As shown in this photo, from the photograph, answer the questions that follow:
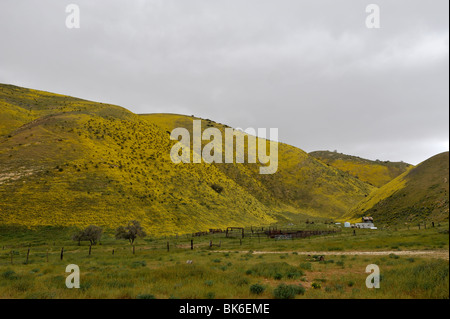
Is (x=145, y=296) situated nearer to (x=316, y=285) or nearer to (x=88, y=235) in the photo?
(x=316, y=285)

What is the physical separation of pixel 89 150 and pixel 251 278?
192 feet

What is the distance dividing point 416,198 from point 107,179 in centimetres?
6667

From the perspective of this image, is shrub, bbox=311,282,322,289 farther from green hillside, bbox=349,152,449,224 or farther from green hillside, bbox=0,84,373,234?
green hillside, bbox=349,152,449,224

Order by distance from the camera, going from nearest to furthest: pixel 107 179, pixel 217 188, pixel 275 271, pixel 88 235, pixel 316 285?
pixel 316 285 → pixel 275 271 → pixel 88 235 → pixel 107 179 → pixel 217 188

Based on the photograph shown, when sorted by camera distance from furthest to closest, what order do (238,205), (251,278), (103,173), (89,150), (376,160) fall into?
(376,160) < (238,205) < (89,150) < (103,173) < (251,278)

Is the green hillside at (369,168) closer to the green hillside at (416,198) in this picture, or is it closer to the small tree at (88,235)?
the green hillside at (416,198)

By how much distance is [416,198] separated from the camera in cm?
5800

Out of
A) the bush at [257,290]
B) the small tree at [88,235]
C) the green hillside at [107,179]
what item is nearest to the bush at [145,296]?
the bush at [257,290]

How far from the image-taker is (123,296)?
40.5 ft

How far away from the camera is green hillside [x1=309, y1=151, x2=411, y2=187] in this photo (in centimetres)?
15462

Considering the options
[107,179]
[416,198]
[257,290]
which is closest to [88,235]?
[107,179]

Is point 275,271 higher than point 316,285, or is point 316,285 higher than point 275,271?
point 316,285
